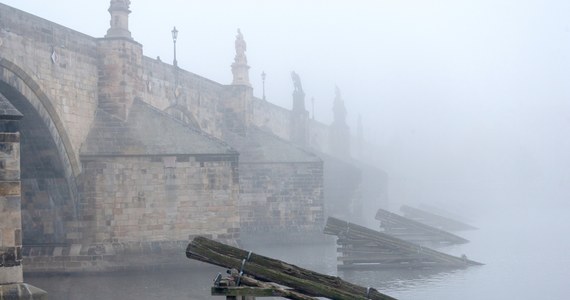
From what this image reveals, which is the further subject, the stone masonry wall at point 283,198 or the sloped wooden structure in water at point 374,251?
the stone masonry wall at point 283,198

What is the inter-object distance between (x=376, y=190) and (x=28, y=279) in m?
37.2

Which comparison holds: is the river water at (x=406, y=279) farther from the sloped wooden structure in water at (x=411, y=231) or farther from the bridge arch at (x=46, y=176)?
the sloped wooden structure in water at (x=411, y=231)

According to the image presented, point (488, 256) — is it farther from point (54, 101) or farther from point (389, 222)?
point (54, 101)

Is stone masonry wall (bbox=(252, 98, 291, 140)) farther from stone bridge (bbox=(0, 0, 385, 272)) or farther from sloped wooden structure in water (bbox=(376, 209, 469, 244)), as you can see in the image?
stone bridge (bbox=(0, 0, 385, 272))

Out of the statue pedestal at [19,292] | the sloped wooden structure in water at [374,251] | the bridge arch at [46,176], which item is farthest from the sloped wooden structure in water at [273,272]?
the sloped wooden structure in water at [374,251]

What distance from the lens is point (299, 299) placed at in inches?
372

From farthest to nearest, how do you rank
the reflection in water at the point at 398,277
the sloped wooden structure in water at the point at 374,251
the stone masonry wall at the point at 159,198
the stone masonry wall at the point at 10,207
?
the sloped wooden structure in water at the point at 374,251 → the stone masonry wall at the point at 159,198 → the reflection in water at the point at 398,277 → the stone masonry wall at the point at 10,207

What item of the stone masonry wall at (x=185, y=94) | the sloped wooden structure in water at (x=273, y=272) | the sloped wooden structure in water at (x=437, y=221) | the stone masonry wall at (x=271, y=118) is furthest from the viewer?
the stone masonry wall at (x=271, y=118)

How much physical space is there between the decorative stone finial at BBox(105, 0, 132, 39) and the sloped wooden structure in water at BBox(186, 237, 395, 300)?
15.0m

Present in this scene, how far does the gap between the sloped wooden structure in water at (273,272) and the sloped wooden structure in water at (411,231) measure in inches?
847

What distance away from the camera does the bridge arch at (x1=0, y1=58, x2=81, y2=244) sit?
19.8 meters

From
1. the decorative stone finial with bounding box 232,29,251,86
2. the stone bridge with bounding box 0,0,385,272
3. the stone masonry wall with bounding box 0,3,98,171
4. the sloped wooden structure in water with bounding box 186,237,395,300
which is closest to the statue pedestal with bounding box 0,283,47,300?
the sloped wooden structure in water with bounding box 186,237,395,300

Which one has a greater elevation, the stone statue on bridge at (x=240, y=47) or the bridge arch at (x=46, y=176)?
the stone statue on bridge at (x=240, y=47)

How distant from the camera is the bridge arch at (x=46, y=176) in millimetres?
19812
